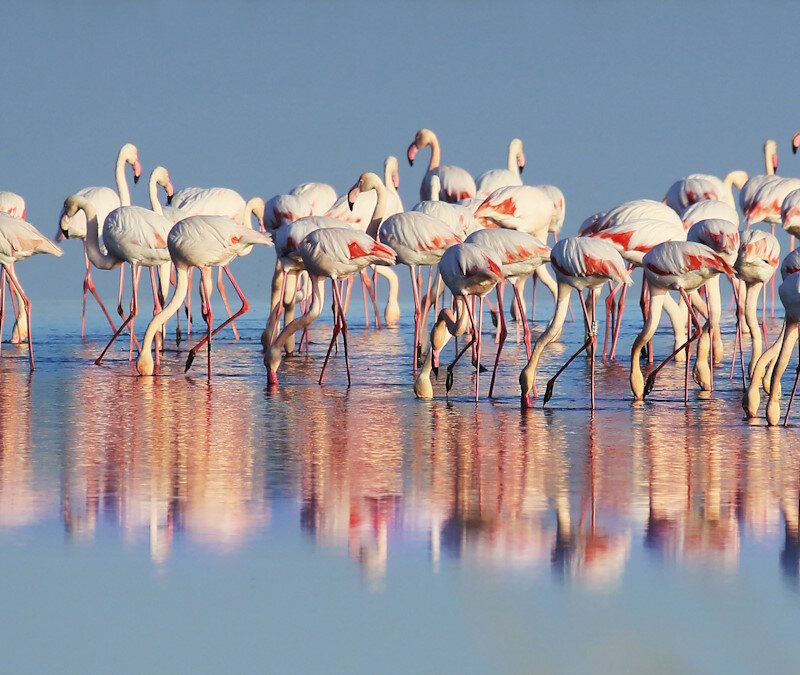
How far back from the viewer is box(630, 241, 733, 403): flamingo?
9.83 metres

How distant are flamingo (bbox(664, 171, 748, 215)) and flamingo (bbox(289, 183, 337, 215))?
130 inches

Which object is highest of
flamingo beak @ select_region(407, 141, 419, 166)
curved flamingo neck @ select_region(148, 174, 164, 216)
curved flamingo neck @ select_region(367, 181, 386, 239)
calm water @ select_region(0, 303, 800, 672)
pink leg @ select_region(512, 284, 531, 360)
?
flamingo beak @ select_region(407, 141, 419, 166)

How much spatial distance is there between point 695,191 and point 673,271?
5752 millimetres

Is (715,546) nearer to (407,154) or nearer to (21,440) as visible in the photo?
→ (21,440)

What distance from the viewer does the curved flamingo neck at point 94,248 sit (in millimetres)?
12943

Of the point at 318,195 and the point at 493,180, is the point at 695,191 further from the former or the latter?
the point at 318,195

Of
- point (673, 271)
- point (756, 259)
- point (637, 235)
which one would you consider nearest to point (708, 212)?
point (637, 235)

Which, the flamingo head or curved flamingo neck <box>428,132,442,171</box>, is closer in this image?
the flamingo head

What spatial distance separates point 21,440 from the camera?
8352 mm

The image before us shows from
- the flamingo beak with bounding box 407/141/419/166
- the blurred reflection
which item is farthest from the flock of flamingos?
the flamingo beak with bounding box 407/141/419/166

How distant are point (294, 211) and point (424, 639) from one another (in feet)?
32.9

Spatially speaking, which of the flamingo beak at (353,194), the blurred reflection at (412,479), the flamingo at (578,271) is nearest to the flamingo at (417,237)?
the flamingo beak at (353,194)

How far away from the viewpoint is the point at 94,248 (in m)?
13.1

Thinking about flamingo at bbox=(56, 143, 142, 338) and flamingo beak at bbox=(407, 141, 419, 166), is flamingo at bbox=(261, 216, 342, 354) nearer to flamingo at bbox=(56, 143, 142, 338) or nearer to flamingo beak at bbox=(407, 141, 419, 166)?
flamingo at bbox=(56, 143, 142, 338)
